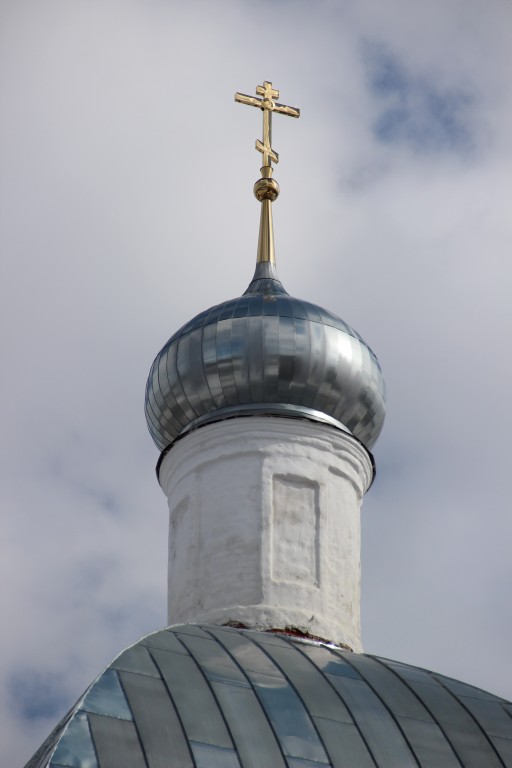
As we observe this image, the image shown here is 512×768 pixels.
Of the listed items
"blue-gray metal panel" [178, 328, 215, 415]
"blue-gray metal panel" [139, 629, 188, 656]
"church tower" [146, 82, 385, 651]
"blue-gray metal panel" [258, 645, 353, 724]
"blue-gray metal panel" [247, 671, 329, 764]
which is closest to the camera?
"blue-gray metal panel" [247, 671, 329, 764]

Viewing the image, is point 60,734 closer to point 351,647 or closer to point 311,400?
point 351,647

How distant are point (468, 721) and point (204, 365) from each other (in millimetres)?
4594

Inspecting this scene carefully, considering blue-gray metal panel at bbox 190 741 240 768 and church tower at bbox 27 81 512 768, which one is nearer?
blue-gray metal panel at bbox 190 741 240 768

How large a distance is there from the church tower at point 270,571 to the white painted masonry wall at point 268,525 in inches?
0.5

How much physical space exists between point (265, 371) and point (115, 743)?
5.41 m

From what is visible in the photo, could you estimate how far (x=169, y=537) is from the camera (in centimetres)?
1600

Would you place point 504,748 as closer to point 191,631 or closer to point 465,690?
point 465,690

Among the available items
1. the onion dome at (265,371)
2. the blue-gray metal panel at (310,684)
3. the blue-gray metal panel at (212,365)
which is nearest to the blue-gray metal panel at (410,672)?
the blue-gray metal panel at (310,684)

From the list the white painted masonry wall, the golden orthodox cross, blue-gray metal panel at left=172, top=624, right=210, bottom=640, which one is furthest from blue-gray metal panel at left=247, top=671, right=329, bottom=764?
the golden orthodox cross

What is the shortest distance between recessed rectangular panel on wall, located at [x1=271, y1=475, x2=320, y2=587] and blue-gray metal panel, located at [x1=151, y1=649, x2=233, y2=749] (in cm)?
286

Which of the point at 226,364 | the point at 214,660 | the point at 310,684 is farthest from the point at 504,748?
the point at 226,364

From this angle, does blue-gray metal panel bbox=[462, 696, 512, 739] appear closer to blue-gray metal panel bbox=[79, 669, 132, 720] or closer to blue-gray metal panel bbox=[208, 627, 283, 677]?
blue-gray metal panel bbox=[208, 627, 283, 677]

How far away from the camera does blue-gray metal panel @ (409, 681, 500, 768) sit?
1217 cm

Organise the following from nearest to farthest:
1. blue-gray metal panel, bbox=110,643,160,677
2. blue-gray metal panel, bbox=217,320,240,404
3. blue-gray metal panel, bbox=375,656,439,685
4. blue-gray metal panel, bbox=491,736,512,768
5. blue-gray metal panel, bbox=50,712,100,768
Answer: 1. blue-gray metal panel, bbox=50,712,100,768
2. blue-gray metal panel, bbox=110,643,160,677
3. blue-gray metal panel, bbox=491,736,512,768
4. blue-gray metal panel, bbox=375,656,439,685
5. blue-gray metal panel, bbox=217,320,240,404
